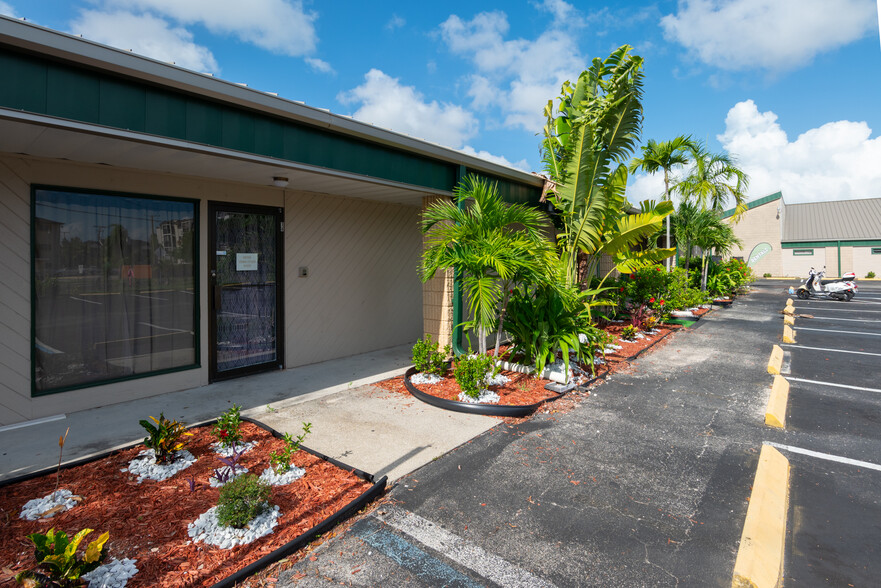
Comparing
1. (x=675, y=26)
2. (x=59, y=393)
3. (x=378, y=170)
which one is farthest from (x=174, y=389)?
(x=675, y=26)

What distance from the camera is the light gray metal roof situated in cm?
3175

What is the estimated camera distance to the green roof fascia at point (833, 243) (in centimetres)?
3092

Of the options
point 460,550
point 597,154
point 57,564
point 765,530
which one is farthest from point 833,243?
point 57,564

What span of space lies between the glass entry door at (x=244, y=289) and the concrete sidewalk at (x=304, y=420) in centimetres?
33

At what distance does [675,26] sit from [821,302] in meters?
14.8

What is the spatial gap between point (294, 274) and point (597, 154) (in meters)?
5.07

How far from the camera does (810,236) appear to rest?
1292 inches

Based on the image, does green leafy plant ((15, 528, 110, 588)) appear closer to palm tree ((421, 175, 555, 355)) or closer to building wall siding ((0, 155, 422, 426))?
building wall siding ((0, 155, 422, 426))

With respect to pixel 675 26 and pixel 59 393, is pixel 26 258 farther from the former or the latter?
pixel 675 26

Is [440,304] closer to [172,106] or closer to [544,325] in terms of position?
[544,325]

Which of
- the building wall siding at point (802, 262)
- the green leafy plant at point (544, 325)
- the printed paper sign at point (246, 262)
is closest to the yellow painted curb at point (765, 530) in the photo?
the green leafy plant at point (544, 325)

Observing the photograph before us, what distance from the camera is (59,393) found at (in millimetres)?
4578

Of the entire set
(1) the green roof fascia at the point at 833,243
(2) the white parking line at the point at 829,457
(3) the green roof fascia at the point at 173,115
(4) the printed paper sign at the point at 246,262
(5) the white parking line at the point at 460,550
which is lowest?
(5) the white parking line at the point at 460,550

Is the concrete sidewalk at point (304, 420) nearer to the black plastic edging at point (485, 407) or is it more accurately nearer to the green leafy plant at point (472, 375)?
the black plastic edging at point (485, 407)
